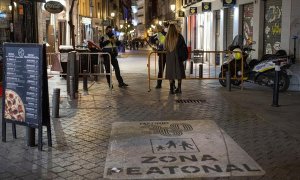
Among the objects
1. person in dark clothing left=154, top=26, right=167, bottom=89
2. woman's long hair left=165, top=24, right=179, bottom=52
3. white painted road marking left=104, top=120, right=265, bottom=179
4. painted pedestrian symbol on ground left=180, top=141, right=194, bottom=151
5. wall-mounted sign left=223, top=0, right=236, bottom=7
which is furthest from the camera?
wall-mounted sign left=223, top=0, right=236, bottom=7

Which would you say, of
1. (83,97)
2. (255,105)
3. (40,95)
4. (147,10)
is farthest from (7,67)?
(147,10)

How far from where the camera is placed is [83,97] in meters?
12.3

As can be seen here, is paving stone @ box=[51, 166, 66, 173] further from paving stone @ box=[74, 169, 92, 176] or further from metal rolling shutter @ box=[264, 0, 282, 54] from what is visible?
metal rolling shutter @ box=[264, 0, 282, 54]

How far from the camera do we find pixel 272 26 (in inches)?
645

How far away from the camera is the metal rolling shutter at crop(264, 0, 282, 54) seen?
1586 centimetres

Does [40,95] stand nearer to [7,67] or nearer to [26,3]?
[7,67]

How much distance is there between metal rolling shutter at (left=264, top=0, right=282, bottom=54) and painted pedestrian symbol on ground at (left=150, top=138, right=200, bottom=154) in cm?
956

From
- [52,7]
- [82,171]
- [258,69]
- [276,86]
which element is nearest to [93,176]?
[82,171]

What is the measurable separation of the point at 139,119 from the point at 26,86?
2.93m

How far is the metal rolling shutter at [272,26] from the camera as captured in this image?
15859mm

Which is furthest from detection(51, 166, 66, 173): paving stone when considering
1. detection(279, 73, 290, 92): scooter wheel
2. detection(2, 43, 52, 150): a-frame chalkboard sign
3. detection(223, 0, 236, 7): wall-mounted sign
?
detection(223, 0, 236, 7): wall-mounted sign

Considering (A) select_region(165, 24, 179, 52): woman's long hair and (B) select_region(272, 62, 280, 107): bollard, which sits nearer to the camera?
(B) select_region(272, 62, 280, 107): bollard

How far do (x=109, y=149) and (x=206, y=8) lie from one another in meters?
20.1

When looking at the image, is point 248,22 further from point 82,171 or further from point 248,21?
point 82,171
